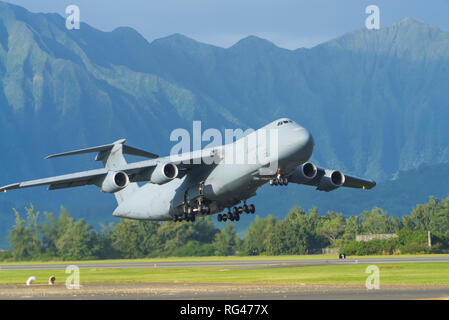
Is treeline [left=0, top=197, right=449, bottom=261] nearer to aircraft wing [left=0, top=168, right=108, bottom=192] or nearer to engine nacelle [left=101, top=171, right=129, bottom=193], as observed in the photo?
aircraft wing [left=0, top=168, right=108, bottom=192]

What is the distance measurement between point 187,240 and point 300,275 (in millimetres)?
46369

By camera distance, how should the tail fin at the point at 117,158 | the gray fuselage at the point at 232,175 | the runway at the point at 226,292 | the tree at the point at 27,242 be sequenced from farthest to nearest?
the tree at the point at 27,242
the tail fin at the point at 117,158
the gray fuselage at the point at 232,175
the runway at the point at 226,292

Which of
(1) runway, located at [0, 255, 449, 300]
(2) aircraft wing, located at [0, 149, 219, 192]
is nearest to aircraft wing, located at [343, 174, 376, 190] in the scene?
(2) aircraft wing, located at [0, 149, 219, 192]

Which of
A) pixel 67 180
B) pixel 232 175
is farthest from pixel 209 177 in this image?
pixel 67 180

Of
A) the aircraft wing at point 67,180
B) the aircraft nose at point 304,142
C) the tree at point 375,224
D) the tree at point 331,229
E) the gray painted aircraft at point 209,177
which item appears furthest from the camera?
the tree at point 375,224

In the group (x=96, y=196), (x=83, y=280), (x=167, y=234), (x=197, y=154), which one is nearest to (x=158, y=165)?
(x=197, y=154)

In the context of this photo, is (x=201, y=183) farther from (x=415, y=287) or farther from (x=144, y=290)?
(x=415, y=287)

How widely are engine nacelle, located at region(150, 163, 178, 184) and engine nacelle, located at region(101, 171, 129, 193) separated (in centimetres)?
137

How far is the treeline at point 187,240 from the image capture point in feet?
206

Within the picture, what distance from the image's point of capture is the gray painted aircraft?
33.2 meters

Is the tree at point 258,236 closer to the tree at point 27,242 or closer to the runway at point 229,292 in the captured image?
the tree at point 27,242

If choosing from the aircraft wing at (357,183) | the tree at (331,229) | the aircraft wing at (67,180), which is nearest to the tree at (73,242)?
the tree at (331,229)

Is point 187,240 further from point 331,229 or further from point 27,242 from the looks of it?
point 27,242
